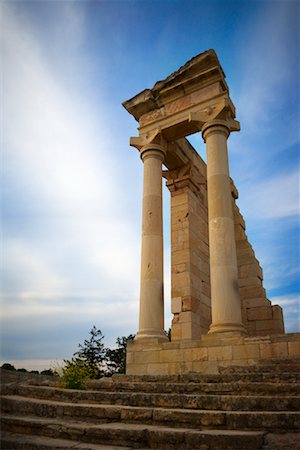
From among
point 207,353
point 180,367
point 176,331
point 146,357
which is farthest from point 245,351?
point 176,331

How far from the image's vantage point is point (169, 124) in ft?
59.7

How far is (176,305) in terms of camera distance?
1789cm

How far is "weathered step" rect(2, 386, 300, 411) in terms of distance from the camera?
20.5 ft

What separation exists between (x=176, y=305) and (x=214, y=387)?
10109 millimetres

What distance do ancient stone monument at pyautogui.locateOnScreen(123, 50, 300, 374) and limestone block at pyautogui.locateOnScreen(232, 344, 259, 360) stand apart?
0.11 ft

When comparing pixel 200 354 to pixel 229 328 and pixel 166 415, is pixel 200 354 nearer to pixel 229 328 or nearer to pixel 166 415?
pixel 229 328

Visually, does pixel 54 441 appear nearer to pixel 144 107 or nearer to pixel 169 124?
pixel 169 124

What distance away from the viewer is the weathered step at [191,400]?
6.26 metres

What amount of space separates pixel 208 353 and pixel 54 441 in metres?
8.21

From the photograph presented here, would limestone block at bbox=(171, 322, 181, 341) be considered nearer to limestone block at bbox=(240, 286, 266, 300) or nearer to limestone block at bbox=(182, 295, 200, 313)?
limestone block at bbox=(182, 295, 200, 313)

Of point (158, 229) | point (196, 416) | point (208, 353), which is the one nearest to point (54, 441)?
point (196, 416)

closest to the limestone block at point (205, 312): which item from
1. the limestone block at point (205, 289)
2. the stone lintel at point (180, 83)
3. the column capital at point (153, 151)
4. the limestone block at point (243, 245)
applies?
the limestone block at point (205, 289)

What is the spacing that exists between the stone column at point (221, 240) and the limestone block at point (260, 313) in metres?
6.00

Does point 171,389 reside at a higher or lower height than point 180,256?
lower
